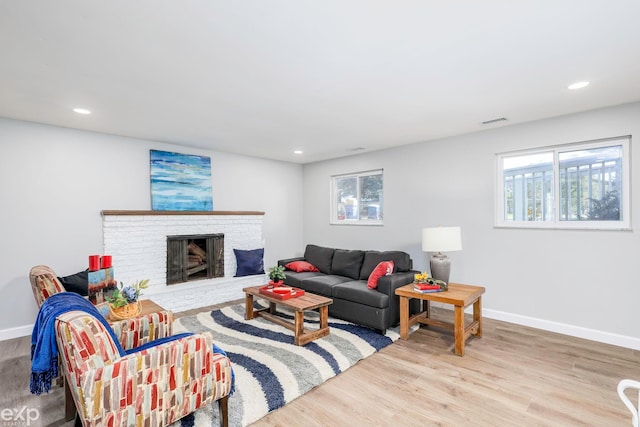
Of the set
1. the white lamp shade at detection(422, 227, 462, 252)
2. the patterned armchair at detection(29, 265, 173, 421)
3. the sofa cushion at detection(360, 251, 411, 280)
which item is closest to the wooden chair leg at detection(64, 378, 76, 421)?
the patterned armchair at detection(29, 265, 173, 421)

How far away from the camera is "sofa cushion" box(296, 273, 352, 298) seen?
163 inches

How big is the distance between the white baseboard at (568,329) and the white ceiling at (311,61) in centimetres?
240

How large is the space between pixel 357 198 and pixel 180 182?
3.01 metres

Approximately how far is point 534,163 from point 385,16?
3.15 meters

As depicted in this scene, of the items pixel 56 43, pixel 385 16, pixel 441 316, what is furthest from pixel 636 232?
pixel 56 43

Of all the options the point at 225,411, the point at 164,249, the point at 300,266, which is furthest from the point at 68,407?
the point at 300,266

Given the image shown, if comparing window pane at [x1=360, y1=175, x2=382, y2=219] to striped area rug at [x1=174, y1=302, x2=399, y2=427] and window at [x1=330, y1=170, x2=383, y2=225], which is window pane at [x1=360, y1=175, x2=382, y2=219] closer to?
window at [x1=330, y1=170, x2=383, y2=225]

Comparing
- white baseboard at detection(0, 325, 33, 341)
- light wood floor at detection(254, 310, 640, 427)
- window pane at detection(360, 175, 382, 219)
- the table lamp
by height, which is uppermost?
window pane at detection(360, 175, 382, 219)

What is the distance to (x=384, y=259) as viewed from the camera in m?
4.32

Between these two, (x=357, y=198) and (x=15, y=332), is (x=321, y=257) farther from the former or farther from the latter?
(x=15, y=332)

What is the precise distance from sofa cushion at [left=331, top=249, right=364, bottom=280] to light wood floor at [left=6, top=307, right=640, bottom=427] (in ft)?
4.72

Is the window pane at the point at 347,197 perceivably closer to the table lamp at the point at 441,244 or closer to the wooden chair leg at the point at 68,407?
the table lamp at the point at 441,244

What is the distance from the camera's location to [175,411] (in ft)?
5.83

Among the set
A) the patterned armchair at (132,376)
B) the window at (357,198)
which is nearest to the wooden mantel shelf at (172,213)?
the window at (357,198)
